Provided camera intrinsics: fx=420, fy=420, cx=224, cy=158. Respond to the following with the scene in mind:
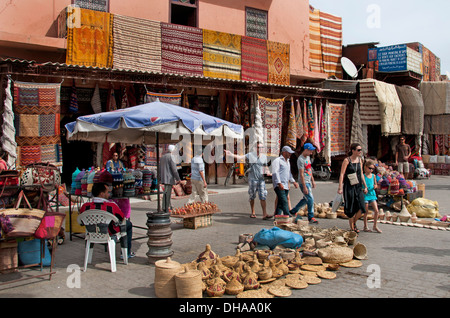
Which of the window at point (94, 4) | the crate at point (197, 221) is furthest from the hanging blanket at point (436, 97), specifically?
the crate at point (197, 221)

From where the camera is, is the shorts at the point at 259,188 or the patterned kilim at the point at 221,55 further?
the patterned kilim at the point at 221,55

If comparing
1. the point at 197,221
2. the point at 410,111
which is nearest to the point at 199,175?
the point at 197,221

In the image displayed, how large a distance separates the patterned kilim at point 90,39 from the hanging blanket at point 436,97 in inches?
672

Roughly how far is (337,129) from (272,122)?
3789mm

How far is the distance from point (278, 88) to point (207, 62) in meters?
2.96

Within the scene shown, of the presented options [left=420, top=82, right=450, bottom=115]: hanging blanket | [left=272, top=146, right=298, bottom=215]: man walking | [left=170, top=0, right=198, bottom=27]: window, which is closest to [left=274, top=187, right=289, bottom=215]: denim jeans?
[left=272, top=146, right=298, bottom=215]: man walking

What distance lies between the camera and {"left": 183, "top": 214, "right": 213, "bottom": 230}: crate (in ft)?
28.1

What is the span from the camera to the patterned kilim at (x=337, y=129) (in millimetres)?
17594

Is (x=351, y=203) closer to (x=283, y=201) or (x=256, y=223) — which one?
(x=283, y=201)

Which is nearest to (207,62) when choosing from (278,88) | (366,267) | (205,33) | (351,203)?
(205,33)

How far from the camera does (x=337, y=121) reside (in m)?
17.8

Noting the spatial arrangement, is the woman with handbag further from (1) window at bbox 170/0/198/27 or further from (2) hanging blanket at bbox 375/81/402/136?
(2) hanging blanket at bbox 375/81/402/136

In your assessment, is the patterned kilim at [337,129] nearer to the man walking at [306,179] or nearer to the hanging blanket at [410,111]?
the hanging blanket at [410,111]

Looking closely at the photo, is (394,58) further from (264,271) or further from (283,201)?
(264,271)
